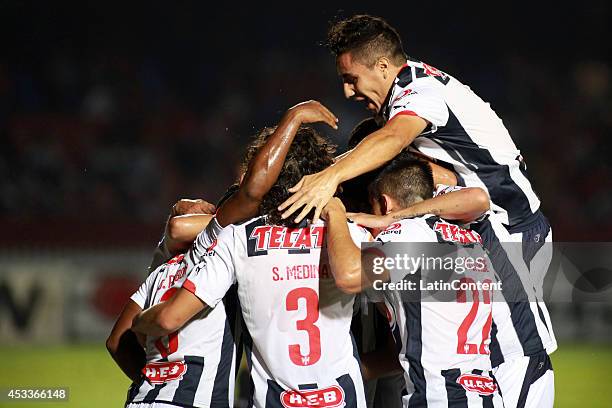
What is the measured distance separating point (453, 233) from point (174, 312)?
124cm

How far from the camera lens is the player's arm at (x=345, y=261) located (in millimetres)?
3242

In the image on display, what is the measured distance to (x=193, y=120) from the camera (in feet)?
47.1

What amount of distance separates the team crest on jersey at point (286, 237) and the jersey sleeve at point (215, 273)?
117mm

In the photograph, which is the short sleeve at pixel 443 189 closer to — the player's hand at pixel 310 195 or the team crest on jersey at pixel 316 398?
the player's hand at pixel 310 195

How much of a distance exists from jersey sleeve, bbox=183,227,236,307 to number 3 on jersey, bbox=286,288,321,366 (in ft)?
0.90

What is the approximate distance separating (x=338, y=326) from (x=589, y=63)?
13.7 metres

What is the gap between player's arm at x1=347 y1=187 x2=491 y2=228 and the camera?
3633mm

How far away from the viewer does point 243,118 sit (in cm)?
1462

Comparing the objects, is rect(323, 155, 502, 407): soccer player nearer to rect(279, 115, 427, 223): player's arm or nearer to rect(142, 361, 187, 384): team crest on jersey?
rect(279, 115, 427, 223): player's arm

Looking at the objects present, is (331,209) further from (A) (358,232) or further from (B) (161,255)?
(B) (161,255)

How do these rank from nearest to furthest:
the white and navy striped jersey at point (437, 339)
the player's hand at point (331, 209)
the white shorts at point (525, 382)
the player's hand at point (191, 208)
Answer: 1. the white and navy striped jersey at point (437, 339)
2. the player's hand at point (331, 209)
3. the player's hand at point (191, 208)
4. the white shorts at point (525, 382)

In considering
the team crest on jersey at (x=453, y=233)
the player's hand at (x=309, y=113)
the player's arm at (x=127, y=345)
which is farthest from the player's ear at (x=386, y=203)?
the player's arm at (x=127, y=345)

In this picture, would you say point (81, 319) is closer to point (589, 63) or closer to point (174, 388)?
point (174, 388)

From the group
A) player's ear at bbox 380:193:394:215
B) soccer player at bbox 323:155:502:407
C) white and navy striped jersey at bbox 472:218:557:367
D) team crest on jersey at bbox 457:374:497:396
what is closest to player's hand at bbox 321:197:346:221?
soccer player at bbox 323:155:502:407
